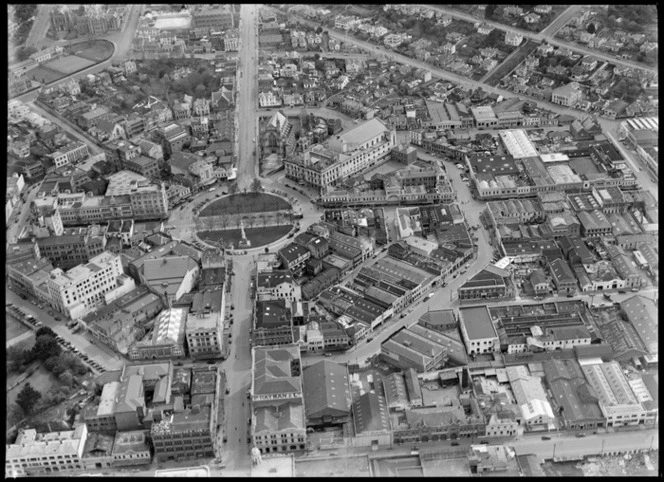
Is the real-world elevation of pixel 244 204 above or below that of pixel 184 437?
above

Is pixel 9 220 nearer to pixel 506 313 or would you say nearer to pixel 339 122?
pixel 339 122

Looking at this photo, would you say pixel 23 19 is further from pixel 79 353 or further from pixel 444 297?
pixel 444 297

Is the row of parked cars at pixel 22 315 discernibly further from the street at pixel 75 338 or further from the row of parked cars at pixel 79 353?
the row of parked cars at pixel 79 353

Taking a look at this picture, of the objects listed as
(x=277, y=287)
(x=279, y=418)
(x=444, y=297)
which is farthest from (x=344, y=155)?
(x=279, y=418)

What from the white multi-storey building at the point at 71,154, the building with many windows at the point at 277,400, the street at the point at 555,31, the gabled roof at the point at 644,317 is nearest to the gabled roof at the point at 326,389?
the building with many windows at the point at 277,400

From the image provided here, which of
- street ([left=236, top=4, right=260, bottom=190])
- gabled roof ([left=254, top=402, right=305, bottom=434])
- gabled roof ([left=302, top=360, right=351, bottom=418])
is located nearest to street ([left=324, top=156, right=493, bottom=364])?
gabled roof ([left=302, top=360, right=351, bottom=418])
